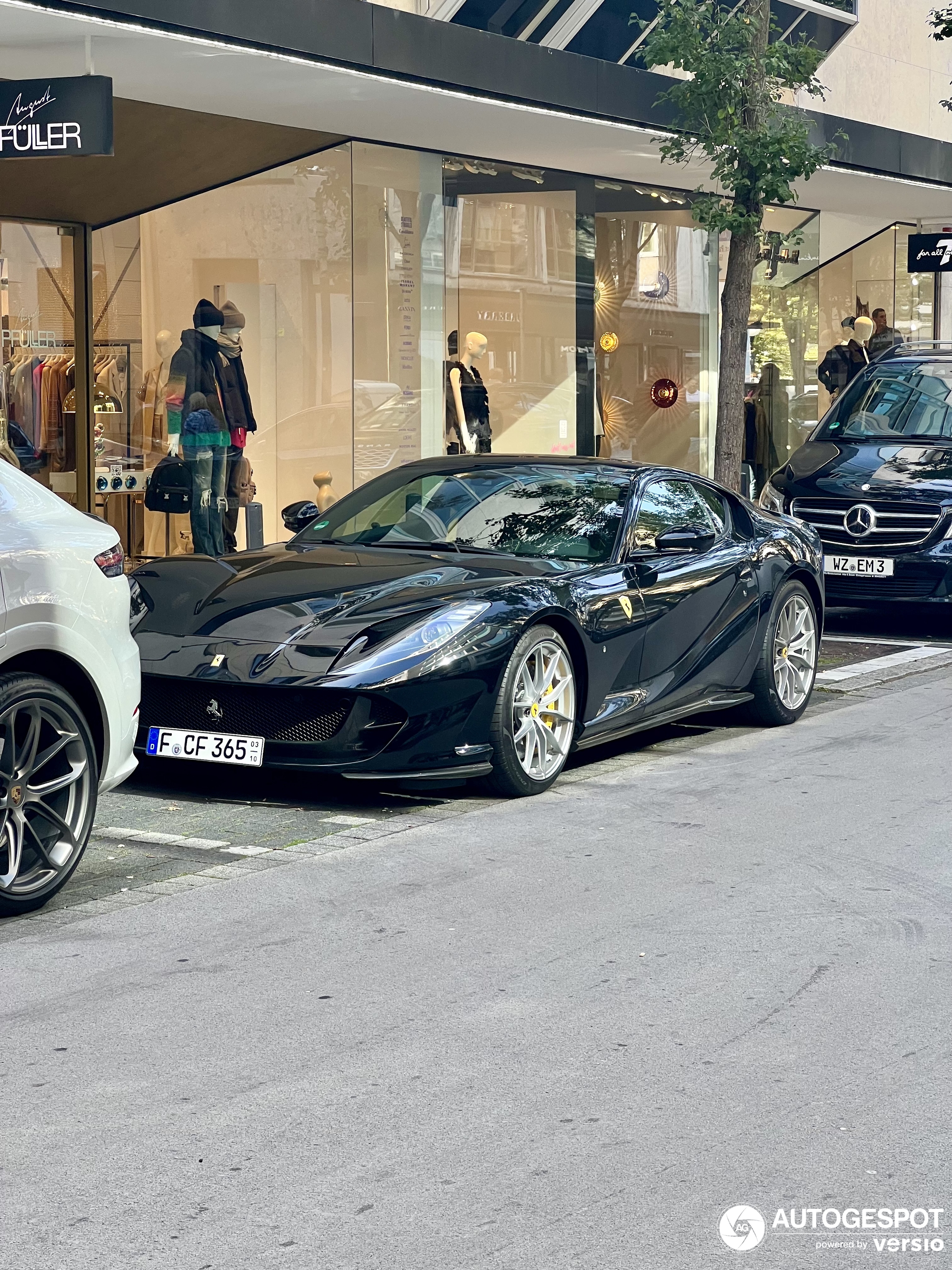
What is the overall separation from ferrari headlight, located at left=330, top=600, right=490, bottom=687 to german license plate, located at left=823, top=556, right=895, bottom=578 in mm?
6435

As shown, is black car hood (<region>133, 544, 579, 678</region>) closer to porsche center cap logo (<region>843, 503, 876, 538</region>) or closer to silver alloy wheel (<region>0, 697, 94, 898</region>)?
silver alloy wheel (<region>0, 697, 94, 898</region>)

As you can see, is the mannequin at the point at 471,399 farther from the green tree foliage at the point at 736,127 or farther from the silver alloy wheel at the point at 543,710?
the silver alloy wheel at the point at 543,710

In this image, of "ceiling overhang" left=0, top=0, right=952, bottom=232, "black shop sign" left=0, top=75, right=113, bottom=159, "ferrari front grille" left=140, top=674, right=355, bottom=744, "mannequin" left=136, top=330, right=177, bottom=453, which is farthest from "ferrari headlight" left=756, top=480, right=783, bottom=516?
"ferrari front grille" left=140, top=674, right=355, bottom=744

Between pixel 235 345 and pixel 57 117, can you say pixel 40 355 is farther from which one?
pixel 57 117

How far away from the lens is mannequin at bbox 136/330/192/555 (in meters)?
16.3

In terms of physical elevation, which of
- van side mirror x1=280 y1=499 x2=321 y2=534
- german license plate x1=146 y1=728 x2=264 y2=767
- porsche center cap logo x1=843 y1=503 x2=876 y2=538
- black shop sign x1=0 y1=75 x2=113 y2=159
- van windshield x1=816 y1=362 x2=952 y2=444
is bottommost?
german license plate x1=146 y1=728 x2=264 y2=767

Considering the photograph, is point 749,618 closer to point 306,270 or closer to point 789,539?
point 789,539

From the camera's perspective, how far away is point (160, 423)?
16453 millimetres

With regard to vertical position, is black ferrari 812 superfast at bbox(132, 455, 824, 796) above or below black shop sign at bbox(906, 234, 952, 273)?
below

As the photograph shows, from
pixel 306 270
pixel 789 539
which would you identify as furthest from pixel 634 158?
pixel 789 539

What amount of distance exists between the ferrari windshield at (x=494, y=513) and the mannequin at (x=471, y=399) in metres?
8.63

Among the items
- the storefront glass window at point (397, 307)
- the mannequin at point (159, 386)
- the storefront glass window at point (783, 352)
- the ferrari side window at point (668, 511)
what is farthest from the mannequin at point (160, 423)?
the storefront glass window at point (783, 352)
